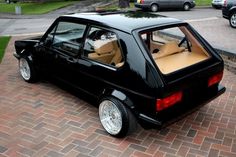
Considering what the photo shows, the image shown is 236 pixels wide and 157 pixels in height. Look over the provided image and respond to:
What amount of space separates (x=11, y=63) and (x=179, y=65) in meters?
5.01

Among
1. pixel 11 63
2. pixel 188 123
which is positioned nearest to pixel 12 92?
pixel 11 63

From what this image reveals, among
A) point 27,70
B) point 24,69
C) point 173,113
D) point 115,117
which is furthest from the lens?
point 24,69

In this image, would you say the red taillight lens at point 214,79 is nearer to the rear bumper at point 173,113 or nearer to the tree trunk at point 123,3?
the rear bumper at point 173,113

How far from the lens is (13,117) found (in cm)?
488

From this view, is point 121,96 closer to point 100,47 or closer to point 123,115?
point 123,115

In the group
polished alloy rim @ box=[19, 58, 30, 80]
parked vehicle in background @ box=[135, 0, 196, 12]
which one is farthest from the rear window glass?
parked vehicle in background @ box=[135, 0, 196, 12]

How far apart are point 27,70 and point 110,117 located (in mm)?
Answer: 2621

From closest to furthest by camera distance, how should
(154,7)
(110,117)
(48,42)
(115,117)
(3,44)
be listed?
(115,117), (110,117), (48,42), (3,44), (154,7)

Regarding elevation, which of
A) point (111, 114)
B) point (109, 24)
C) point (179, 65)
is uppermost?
point (109, 24)

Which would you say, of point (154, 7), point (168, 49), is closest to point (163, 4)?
point (154, 7)

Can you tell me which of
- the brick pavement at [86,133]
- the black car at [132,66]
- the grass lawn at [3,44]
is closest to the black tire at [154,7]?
the grass lawn at [3,44]

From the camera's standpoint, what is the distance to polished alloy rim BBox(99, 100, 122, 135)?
4195mm

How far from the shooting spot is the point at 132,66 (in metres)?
3.84

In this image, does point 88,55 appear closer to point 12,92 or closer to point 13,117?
point 13,117
